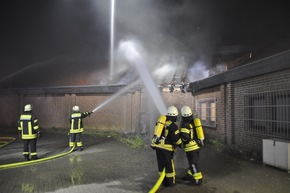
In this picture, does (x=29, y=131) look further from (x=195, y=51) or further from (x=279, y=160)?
(x=195, y=51)

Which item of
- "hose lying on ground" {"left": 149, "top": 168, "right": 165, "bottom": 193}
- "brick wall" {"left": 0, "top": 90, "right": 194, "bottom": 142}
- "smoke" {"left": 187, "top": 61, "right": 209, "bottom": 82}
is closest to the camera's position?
"hose lying on ground" {"left": 149, "top": 168, "right": 165, "bottom": 193}

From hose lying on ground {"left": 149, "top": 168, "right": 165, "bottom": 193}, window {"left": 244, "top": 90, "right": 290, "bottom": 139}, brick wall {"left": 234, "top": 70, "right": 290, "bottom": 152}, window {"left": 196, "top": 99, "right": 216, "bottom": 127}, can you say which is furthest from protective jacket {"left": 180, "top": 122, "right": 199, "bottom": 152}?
window {"left": 196, "top": 99, "right": 216, "bottom": 127}

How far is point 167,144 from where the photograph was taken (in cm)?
492

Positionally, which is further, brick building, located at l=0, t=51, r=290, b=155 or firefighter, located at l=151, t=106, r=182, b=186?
brick building, located at l=0, t=51, r=290, b=155

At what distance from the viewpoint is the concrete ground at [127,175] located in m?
4.82

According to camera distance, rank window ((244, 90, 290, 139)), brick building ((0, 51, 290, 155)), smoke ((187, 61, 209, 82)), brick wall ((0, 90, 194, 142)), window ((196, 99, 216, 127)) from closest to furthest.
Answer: window ((244, 90, 290, 139)) → brick building ((0, 51, 290, 155)) → window ((196, 99, 216, 127)) → brick wall ((0, 90, 194, 142)) → smoke ((187, 61, 209, 82))

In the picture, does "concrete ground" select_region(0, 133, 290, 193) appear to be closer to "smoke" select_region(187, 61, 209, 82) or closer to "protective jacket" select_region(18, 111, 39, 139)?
"protective jacket" select_region(18, 111, 39, 139)

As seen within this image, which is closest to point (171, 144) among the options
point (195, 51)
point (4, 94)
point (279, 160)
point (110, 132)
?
point (279, 160)

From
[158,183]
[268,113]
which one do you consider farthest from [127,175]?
[268,113]

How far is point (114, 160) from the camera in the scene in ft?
24.5

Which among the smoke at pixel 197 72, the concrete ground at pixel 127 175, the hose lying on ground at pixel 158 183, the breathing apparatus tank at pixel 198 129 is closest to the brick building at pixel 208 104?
the concrete ground at pixel 127 175

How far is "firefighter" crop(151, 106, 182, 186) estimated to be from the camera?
4848 mm

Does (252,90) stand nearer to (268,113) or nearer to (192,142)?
(268,113)

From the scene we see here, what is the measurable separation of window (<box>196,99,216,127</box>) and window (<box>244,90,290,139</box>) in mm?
2410
